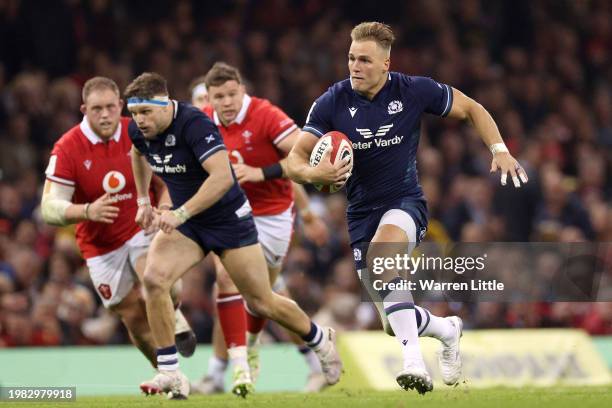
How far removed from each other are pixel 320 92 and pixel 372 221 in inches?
405

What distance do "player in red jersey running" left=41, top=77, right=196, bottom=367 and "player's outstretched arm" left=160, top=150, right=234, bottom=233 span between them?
967mm

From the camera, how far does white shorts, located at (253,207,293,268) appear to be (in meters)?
12.8

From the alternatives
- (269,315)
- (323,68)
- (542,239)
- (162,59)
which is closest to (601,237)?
(542,239)

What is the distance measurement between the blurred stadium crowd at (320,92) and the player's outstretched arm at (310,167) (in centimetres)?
633

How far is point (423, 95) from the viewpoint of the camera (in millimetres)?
10461

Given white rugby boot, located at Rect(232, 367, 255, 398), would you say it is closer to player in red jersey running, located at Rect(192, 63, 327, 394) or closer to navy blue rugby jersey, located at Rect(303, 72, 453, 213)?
player in red jersey running, located at Rect(192, 63, 327, 394)

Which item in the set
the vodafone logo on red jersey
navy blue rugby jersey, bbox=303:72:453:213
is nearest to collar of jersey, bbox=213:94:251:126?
the vodafone logo on red jersey

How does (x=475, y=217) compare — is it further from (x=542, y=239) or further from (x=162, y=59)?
(x=162, y=59)

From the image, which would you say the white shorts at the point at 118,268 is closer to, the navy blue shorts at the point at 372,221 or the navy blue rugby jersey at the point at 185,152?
the navy blue rugby jersey at the point at 185,152

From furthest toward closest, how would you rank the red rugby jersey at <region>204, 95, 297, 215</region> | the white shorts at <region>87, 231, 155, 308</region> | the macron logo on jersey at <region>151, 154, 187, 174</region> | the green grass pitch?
the red rugby jersey at <region>204, 95, 297, 215</region> < the white shorts at <region>87, 231, 155, 308</region> < the macron logo on jersey at <region>151, 154, 187, 174</region> < the green grass pitch

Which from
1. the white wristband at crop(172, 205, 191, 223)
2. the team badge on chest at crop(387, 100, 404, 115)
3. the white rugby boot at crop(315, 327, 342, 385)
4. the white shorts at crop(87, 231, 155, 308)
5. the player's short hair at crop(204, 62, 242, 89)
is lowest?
the white rugby boot at crop(315, 327, 342, 385)

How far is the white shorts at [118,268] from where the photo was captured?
12234 mm

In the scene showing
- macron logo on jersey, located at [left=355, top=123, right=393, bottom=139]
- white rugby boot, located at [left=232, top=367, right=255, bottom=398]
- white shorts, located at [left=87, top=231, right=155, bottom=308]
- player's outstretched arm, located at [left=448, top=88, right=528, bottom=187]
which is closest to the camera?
player's outstretched arm, located at [left=448, top=88, right=528, bottom=187]

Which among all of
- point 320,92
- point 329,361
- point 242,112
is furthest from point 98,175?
point 320,92
